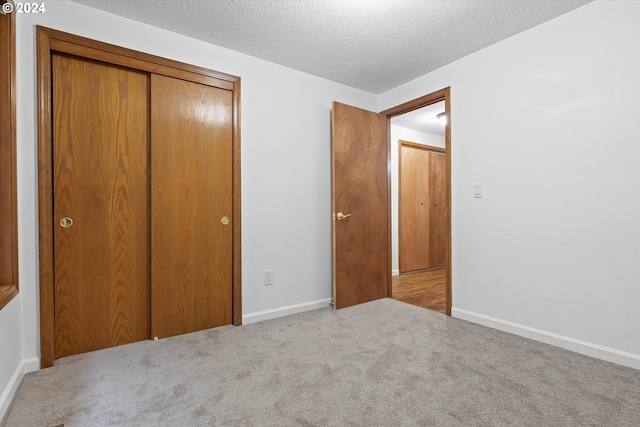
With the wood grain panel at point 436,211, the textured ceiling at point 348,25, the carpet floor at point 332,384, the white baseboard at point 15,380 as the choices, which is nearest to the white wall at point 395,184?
the wood grain panel at point 436,211

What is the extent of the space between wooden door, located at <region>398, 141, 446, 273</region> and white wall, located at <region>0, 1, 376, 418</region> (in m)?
1.69

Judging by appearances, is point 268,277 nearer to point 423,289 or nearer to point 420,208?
point 423,289

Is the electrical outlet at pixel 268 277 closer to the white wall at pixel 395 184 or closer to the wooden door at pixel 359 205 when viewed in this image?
the wooden door at pixel 359 205

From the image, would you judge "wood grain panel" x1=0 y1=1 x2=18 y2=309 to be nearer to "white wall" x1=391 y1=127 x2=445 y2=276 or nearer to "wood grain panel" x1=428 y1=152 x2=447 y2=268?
"white wall" x1=391 y1=127 x2=445 y2=276

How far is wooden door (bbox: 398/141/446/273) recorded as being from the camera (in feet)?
16.0

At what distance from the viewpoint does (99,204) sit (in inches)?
84.7

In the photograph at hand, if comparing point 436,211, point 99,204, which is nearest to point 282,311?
point 99,204

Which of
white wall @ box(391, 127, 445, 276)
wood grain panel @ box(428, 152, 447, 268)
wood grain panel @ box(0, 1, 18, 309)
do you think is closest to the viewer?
wood grain panel @ box(0, 1, 18, 309)

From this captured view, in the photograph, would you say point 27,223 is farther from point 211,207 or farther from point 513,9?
point 513,9

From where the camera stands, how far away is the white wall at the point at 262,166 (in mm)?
1881

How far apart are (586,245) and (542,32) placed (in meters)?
1.56

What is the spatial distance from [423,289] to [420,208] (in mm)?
1650

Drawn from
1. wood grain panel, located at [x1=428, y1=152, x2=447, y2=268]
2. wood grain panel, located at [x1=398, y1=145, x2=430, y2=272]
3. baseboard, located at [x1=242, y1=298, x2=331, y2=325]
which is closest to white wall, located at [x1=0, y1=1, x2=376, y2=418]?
baseboard, located at [x1=242, y1=298, x2=331, y2=325]

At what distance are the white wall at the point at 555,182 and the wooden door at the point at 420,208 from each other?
2.02m
